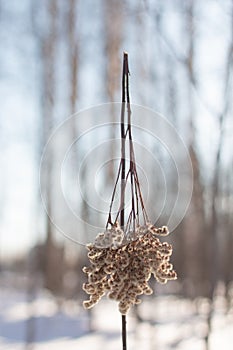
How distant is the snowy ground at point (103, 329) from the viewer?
14.4 ft

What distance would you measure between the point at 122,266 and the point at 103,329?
5216mm

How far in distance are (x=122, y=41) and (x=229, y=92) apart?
3.49 m

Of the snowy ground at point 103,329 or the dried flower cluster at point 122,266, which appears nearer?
the dried flower cluster at point 122,266

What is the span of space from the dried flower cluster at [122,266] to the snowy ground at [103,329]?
10.3ft

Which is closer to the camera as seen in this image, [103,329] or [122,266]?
[122,266]

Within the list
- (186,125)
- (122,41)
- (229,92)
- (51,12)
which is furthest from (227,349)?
(51,12)

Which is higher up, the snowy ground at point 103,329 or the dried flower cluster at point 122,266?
the snowy ground at point 103,329

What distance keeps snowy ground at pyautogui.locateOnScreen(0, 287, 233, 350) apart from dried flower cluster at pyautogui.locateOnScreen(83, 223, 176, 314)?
3.15 m

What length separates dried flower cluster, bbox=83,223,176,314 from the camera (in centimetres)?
66

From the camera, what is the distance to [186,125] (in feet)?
17.7

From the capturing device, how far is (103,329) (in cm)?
566

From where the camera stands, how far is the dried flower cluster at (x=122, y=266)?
66cm

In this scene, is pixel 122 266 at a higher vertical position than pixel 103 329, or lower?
lower

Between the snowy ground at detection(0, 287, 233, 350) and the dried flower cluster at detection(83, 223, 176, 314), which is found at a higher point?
the snowy ground at detection(0, 287, 233, 350)
